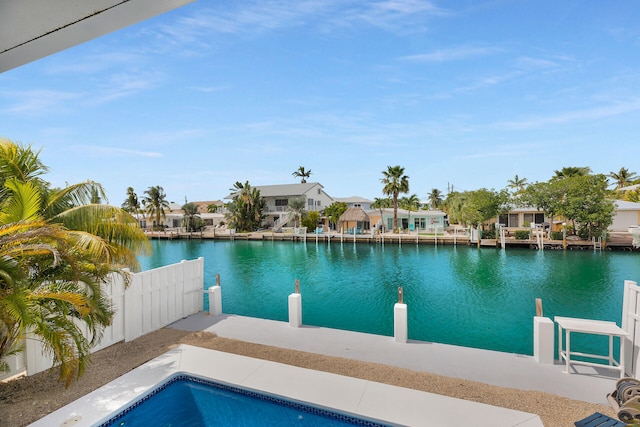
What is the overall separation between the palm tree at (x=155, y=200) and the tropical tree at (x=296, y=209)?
2350 cm

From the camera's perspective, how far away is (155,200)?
186 ft

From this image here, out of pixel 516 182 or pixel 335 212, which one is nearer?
pixel 335 212

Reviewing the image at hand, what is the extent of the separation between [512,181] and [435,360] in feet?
250

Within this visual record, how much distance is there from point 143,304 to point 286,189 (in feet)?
155

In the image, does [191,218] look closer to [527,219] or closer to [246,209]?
[246,209]

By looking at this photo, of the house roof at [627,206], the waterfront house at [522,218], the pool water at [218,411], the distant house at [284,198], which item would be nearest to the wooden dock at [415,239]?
the house roof at [627,206]

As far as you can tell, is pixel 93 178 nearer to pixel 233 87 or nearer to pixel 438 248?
pixel 233 87

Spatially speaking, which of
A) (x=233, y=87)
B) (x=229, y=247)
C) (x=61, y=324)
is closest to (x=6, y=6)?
(x=61, y=324)

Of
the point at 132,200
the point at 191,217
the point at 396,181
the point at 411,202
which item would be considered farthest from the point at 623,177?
the point at 132,200

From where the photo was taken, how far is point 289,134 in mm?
34875

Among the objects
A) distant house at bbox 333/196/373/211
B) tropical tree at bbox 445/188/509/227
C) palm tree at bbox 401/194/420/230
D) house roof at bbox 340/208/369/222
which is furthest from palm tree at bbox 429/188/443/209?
tropical tree at bbox 445/188/509/227

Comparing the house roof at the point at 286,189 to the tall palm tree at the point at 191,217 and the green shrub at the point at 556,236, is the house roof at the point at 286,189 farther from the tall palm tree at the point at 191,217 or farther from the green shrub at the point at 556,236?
the green shrub at the point at 556,236

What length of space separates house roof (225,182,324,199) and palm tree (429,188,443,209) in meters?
29.5

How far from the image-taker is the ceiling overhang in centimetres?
117
